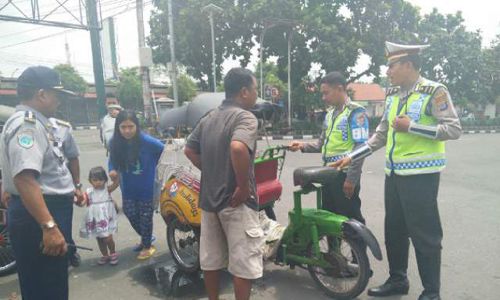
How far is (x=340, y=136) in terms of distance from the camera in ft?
10.7

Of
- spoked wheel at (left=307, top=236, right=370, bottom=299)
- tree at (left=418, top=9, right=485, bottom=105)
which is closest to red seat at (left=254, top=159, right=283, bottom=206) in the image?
spoked wheel at (left=307, top=236, right=370, bottom=299)

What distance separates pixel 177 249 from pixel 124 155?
1.09 m

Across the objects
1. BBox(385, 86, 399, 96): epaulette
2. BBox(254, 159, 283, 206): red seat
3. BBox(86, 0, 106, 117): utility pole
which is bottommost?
BBox(254, 159, 283, 206): red seat

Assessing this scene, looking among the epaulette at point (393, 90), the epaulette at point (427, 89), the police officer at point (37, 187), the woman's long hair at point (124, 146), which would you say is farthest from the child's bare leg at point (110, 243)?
the epaulette at point (427, 89)

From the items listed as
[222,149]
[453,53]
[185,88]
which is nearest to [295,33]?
[185,88]

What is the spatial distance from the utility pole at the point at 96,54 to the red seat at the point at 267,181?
8.33 m

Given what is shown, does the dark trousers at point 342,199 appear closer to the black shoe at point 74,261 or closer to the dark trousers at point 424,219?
the dark trousers at point 424,219

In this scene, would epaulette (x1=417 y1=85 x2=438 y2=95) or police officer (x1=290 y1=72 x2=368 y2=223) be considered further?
police officer (x1=290 y1=72 x2=368 y2=223)

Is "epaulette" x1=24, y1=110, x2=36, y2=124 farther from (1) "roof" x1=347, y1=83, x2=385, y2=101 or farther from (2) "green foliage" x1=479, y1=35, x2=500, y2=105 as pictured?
(1) "roof" x1=347, y1=83, x2=385, y2=101

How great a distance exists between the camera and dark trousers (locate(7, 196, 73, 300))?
209 centimetres

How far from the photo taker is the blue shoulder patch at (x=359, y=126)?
316 centimetres

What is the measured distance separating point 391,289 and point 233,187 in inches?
67.0

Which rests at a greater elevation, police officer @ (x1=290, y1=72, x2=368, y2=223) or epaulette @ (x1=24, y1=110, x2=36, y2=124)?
epaulette @ (x1=24, y1=110, x2=36, y2=124)

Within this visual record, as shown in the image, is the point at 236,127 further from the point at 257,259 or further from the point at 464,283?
the point at 464,283
